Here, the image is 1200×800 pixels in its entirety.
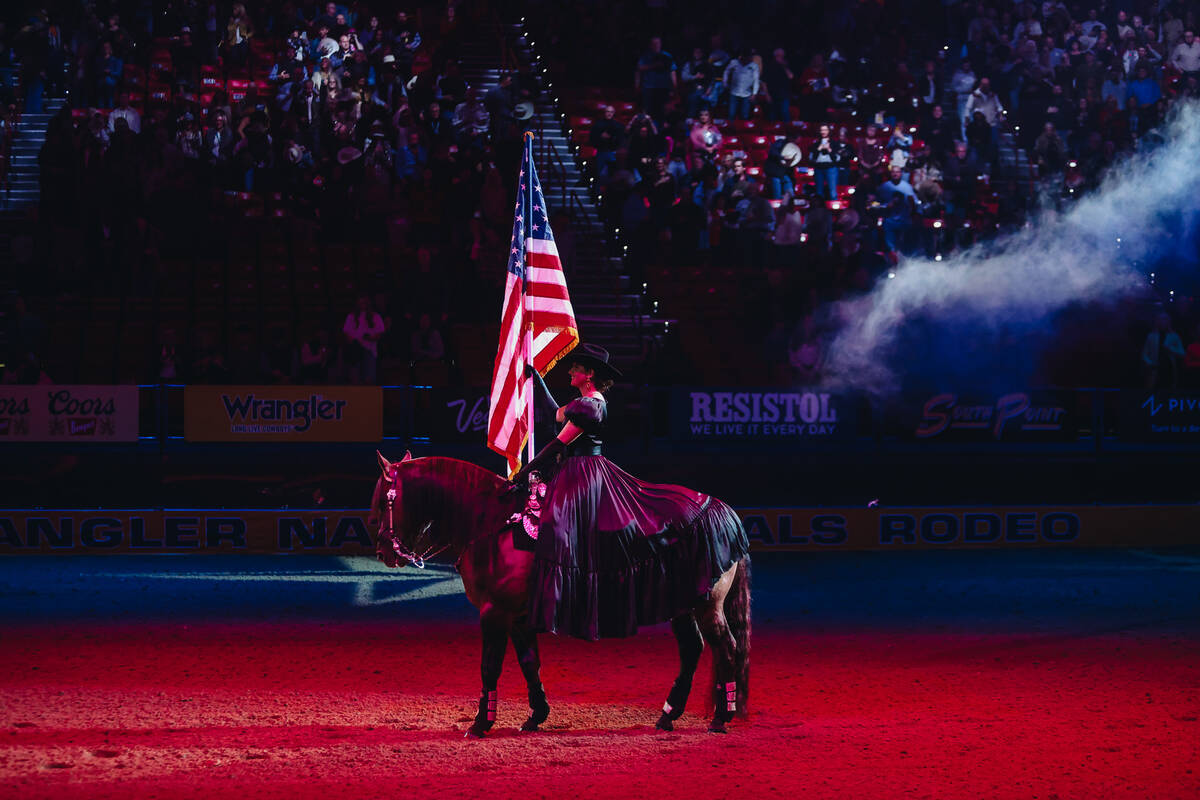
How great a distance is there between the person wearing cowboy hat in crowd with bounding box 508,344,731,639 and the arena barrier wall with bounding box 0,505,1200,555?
8.27m

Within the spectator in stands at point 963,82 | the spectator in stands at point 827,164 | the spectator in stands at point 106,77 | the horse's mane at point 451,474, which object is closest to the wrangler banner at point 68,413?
the spectator in stands at point 106,77

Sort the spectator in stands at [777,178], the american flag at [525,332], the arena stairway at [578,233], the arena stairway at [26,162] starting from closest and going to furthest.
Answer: the american flag at [525,332], the arena stairway at [578,233], the arena stairway at [26,162], the spectator in stands at [777,178]

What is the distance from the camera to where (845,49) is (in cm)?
2844

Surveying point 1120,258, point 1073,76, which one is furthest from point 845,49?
point 1120,258

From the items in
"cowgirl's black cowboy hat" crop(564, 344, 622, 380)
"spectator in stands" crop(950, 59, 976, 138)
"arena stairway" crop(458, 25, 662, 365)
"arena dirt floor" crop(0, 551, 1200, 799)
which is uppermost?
"spectator in stands" crop(950, 59, 976, 138)

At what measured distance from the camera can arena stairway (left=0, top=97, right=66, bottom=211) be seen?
858 inches

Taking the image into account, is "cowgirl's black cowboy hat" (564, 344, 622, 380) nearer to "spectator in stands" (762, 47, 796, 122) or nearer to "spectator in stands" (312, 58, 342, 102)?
"spectator in stands" (312, 58, 342, 102)

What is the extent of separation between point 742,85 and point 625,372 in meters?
9.79

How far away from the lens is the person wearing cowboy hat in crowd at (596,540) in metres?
8.55

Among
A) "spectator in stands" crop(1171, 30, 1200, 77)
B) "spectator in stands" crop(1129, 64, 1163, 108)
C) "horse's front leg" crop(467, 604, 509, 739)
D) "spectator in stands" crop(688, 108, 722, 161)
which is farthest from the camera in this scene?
"spectator in stands" crop(1171, 30, 1200, 77)

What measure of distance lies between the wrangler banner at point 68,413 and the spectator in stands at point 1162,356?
15.4 m

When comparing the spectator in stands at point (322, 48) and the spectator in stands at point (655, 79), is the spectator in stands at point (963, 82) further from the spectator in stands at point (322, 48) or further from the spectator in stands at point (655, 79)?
the spectator in stands at point (322, 48)

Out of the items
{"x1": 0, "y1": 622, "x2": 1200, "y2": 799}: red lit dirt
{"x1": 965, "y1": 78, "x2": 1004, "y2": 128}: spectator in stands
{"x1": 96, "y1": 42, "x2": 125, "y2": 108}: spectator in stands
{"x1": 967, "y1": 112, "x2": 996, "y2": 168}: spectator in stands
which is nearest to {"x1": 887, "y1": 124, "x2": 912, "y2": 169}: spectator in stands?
{"x1": 967, "y1": 112, "x2": 996, "y2": 168}: spectator in stands

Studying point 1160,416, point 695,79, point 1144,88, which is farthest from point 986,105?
point 1160,416
